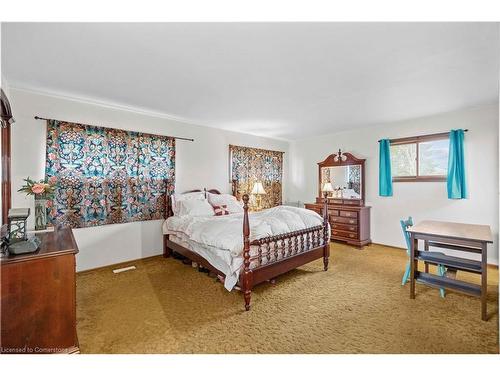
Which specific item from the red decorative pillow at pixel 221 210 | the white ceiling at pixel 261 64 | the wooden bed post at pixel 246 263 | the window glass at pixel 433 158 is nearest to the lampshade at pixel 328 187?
the window glass at pixel 433 158

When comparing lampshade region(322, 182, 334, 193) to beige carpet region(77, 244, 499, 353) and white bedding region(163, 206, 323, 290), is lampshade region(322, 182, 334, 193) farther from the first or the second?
beige carpet region(77, 244, 499, 353)

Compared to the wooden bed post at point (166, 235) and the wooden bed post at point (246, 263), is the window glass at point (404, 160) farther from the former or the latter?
the wooden bed post at point (166, 235)

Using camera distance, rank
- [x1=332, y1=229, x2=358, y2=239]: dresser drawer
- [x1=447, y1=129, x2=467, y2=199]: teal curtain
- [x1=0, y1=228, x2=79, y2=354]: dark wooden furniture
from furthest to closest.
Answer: [x1=332, y1=229, x2=358, y2=239]: dresser drawer < [x1=447, y1=129, x2=467, y2=199]: teal curtain < [x1=0, y1=228, x2=79, y2=354]: dark wooden furniture

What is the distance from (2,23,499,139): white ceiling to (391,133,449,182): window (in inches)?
23.9

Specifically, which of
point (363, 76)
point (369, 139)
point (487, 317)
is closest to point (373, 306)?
point (487, 317)

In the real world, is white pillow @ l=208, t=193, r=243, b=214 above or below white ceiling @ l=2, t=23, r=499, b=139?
below

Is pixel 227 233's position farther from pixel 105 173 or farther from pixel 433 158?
pixel 433 158

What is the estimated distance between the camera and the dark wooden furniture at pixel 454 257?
219cm

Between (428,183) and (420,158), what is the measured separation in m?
0.47

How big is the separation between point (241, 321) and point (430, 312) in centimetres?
186

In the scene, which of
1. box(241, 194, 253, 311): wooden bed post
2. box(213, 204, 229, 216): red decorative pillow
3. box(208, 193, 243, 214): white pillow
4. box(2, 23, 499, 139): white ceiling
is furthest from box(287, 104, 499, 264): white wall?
box(241, 194, 253, 311): wooden bed post

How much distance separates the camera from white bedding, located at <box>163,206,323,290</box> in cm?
250

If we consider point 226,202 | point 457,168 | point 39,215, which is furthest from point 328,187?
point 39,215

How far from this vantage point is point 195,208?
3.91 metres
